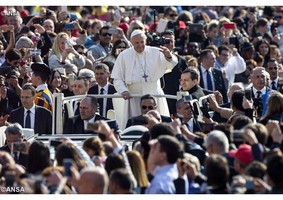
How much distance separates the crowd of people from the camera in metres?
13.2

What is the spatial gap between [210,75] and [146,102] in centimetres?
395

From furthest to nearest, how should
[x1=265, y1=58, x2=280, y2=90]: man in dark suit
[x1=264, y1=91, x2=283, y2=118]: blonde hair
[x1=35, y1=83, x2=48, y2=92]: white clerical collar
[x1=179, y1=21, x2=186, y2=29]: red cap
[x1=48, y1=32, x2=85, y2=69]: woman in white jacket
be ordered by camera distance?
[x1=179, y1=21, x2=186, y2=29]: red cap → [x1=48, y1=32, x2=85, y2=69]: woman in white jacket → [x1=265, y1=58, x2=280, y2=90]: man in dark suit → [x1=35, y1=83, x2=48, y2=92]: white clerical collar → [x1=264, y1=91, x2=283, y2=118]: blonde hair

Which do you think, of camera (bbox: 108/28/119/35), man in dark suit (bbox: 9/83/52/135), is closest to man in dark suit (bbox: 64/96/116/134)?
man in dark suit (bbox: 9/83/52/135)

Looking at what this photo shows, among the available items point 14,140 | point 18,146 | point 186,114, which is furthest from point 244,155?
point 186,114

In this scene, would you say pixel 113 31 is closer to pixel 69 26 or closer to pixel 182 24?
pixel 69 26

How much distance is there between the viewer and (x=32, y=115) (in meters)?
19.0

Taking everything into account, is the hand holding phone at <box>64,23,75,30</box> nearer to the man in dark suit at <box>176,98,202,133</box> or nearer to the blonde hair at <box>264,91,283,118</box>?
the man in dark suit at <box>176,98,202,133</box>

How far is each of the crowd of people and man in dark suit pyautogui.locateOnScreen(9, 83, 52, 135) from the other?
0.01 meters

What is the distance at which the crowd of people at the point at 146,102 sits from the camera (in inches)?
520

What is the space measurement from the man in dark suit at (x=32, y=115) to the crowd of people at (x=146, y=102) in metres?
0.01

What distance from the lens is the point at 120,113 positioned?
19641 mm

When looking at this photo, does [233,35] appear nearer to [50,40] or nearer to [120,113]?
[50,40]

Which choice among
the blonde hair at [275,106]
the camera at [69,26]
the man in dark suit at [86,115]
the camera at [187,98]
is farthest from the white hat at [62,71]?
the blonde hair at [275,106]

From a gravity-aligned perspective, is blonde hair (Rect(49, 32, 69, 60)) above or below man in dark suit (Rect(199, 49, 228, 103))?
above
